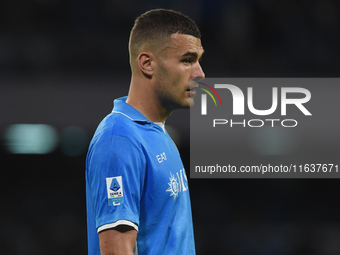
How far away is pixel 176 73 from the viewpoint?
1716 mm

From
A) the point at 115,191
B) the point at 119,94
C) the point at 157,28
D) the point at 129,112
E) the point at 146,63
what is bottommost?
the point at 115,191

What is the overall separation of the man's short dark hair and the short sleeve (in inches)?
15.3

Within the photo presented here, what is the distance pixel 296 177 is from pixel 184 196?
437 cm

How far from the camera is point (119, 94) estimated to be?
17.7 feet

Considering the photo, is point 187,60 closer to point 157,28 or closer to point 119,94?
point 157,28

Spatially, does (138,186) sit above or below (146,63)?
below

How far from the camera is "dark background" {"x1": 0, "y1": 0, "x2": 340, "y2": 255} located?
5398 millimetres

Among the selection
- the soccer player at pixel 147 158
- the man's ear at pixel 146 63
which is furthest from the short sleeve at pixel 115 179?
the man's ear at pixel 146 63

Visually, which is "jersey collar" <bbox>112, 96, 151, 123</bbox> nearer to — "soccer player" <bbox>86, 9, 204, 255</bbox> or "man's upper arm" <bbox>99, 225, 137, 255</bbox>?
"soccer player" <bbox>86, 9, 204, 255</bbox>

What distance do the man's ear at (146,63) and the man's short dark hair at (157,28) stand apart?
0.11 feet

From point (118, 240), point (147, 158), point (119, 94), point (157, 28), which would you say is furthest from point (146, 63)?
point (119, 94)

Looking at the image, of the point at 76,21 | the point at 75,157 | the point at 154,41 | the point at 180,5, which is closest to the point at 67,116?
the point at 75,157

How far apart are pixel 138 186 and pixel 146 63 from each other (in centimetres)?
45

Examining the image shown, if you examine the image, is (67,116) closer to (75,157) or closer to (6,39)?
(75,157)
